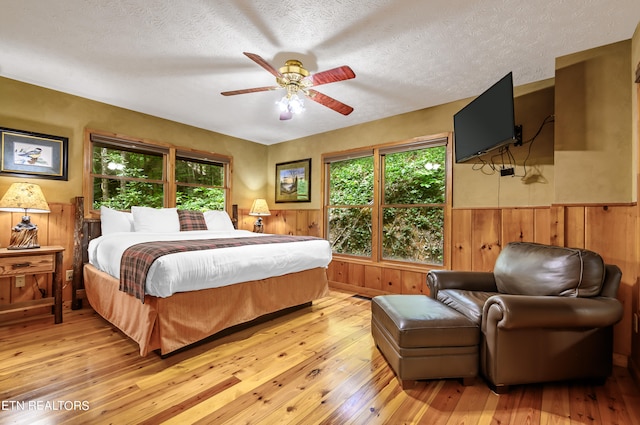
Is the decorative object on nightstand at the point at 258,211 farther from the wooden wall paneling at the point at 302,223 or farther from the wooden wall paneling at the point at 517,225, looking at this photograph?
the wooden wall paneling at the point at 517,225

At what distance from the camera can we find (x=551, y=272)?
1981 millimetres

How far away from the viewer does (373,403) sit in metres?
1.69

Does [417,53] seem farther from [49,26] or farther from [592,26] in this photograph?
[49,26]

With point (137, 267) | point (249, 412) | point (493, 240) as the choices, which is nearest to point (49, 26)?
point (137, 267)

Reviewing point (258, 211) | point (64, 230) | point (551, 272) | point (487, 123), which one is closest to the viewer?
point (551, 272)

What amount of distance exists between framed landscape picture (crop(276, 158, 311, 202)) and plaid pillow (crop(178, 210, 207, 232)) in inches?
66.8

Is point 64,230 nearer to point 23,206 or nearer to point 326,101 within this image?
point 23,206

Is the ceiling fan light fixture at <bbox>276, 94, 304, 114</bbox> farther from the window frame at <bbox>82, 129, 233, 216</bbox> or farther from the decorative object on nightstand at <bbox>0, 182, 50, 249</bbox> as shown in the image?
the decorative object on nightstand at <bbox>0, 182, 50, 249</bbox>

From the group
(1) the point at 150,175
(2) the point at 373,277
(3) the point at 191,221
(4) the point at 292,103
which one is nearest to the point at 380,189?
(2) the point at 373,277

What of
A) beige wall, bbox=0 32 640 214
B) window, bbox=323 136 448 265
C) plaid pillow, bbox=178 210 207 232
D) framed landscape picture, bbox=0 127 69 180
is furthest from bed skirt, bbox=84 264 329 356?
beige wall, bbox=0 32 640 214

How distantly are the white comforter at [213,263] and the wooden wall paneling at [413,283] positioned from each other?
112 cm

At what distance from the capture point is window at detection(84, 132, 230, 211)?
12.1 ft

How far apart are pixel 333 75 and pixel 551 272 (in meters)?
2.08

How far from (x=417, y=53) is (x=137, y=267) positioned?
2759 mm
